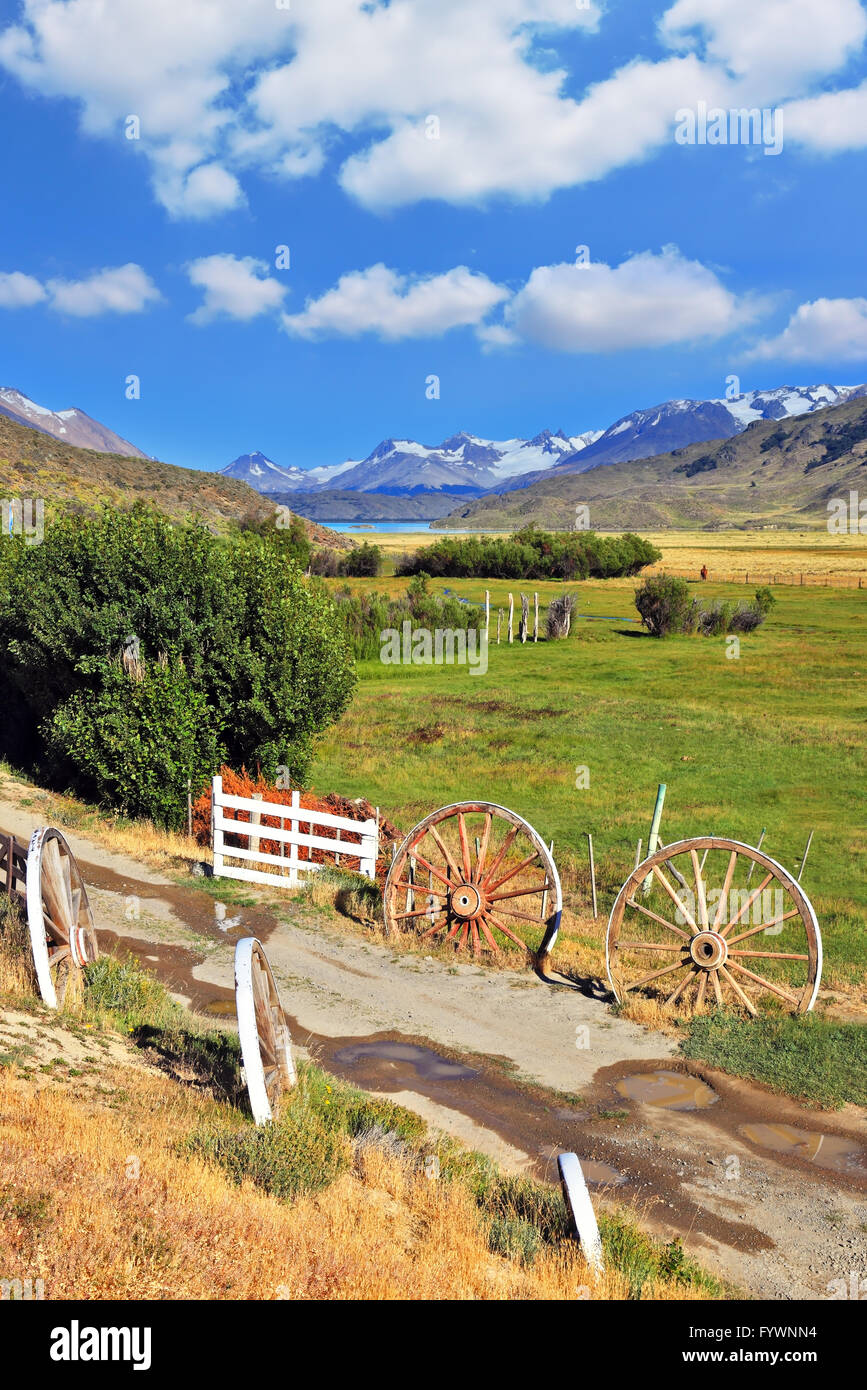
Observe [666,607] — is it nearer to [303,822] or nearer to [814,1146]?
[303,822]

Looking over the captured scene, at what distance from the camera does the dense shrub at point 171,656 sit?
21094 millimetres

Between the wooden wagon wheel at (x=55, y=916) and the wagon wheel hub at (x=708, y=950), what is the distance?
25.4 ft

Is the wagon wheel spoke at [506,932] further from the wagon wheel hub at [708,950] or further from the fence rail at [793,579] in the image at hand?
the fence rail at [793,579]

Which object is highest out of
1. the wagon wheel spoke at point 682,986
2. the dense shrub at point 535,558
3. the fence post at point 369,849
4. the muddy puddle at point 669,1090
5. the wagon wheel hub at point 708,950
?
the dense shrub at point 535,558

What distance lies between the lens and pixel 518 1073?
1070 centimetres

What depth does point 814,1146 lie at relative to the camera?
9367 mm

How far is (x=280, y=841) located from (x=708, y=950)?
829cm

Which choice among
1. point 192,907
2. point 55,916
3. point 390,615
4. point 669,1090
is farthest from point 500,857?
point 390,615

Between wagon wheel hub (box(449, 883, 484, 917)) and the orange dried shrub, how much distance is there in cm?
364

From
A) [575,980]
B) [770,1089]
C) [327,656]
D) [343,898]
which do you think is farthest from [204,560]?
[770,1089]

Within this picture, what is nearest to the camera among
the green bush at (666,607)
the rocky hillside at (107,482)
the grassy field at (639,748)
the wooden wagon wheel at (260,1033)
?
the wooden wagon wheel at (260,1033)

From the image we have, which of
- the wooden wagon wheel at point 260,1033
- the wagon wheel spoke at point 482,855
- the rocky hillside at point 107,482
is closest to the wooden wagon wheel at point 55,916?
the wooden wagon wheel at point 260,1033
